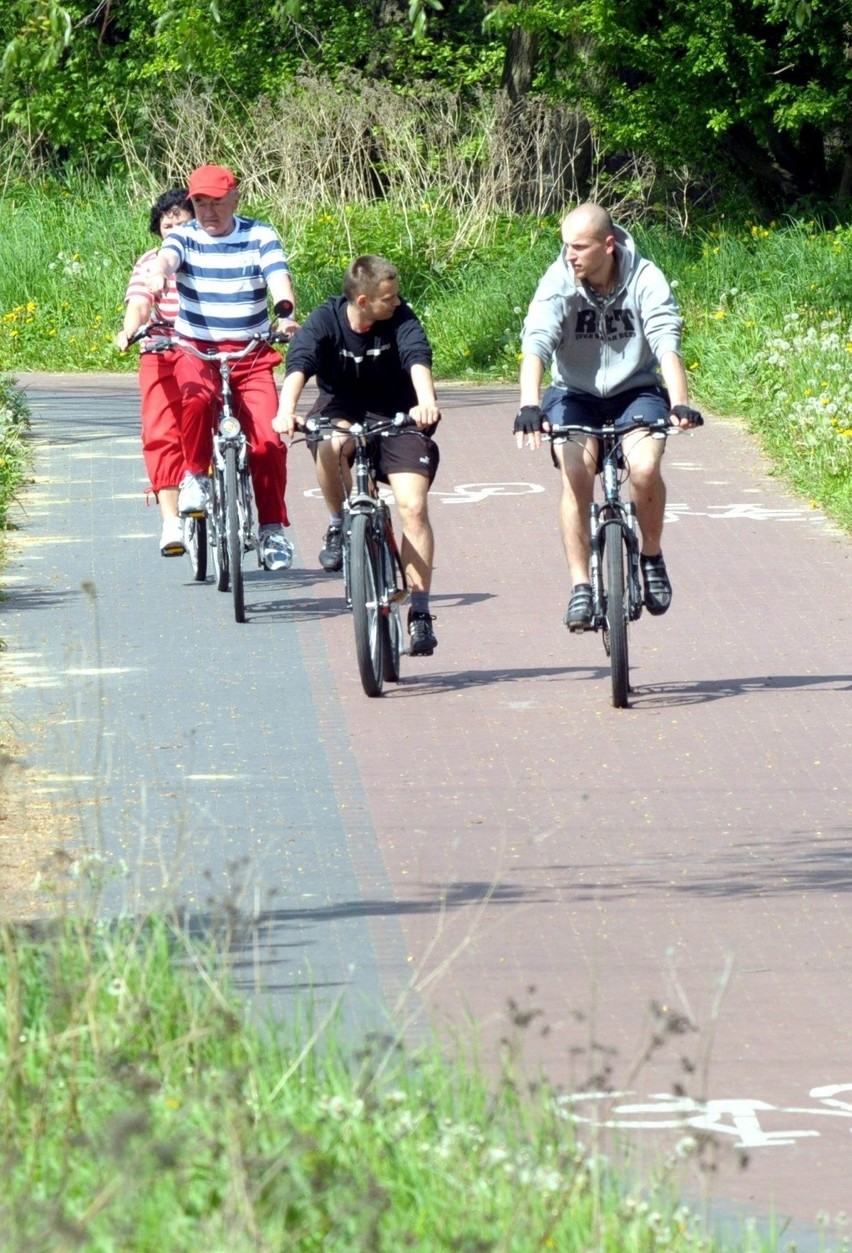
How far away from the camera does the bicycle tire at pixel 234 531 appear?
34.5 feet

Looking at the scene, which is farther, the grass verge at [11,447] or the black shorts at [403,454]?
the grass verge at [11,447]

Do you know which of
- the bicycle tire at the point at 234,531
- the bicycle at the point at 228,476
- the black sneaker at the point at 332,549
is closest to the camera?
the black sneaker at the point at 332,549

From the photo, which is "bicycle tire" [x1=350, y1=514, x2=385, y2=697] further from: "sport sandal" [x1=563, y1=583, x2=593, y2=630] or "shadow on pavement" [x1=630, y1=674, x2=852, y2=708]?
"shadow on pavement" [x1=630, y1=674, x2=852, y2=708]

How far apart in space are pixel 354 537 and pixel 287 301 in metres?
1.85

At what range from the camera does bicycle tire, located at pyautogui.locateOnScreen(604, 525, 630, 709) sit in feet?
28.8

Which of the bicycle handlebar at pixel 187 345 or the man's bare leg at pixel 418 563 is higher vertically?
the bicycle handlebar at pixel 187 345

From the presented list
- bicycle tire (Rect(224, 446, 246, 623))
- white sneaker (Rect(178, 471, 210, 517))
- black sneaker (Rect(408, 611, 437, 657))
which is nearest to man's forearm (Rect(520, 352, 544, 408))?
black sneaker (Rect(408, 611, 437, 657))

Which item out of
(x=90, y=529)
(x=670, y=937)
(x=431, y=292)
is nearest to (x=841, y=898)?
(x=670, y=937)

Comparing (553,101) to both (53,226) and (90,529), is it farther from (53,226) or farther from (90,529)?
(90,529)

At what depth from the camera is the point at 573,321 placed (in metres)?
9.03

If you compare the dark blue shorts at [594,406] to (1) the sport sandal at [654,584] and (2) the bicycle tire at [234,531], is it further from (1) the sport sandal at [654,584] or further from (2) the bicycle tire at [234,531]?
(2) the bicycle tire at [234,531]

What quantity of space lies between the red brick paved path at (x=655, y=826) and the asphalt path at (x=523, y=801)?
0.01m

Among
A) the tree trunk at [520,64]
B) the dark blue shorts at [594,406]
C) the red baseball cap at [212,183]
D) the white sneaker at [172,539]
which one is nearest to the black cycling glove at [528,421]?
the dark blue shorts at [594,406]

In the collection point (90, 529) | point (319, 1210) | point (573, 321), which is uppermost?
point (573, 321)
